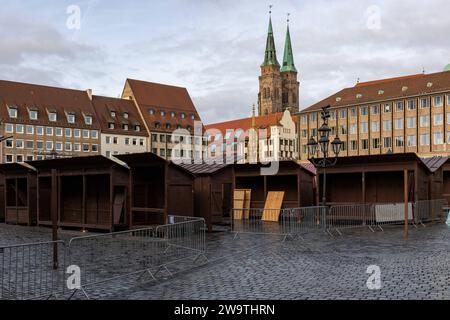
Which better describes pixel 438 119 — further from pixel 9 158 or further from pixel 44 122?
pixel 9 158

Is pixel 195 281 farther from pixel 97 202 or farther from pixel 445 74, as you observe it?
pixel 445 74

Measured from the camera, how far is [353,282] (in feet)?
33.7

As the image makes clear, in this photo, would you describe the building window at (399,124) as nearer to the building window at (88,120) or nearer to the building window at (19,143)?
the building window at (88,120)

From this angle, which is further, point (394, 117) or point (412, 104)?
point (394, 117)

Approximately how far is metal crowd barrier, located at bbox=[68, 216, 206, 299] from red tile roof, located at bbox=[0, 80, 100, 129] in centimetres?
6552

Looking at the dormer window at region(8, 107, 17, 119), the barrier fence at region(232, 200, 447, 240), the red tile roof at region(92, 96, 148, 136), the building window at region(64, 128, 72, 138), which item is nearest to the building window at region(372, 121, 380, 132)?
the red tile roof at region(92, 96, 148, 136)

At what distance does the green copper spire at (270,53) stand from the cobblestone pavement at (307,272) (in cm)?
12580

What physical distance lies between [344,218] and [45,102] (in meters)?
65.9

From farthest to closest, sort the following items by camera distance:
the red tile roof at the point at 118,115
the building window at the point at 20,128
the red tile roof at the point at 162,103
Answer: the red tile roof at the point at 162,103, the red tile roof at the point at 118,115, the building window at the point at 20,128

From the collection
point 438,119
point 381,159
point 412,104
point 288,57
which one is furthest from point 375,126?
point 288,57

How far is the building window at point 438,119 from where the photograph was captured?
76.8 m

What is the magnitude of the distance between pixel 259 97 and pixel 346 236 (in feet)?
409

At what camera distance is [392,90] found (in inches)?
3307

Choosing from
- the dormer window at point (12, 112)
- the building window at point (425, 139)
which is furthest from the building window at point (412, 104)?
the dormer window at point (12, 112)
